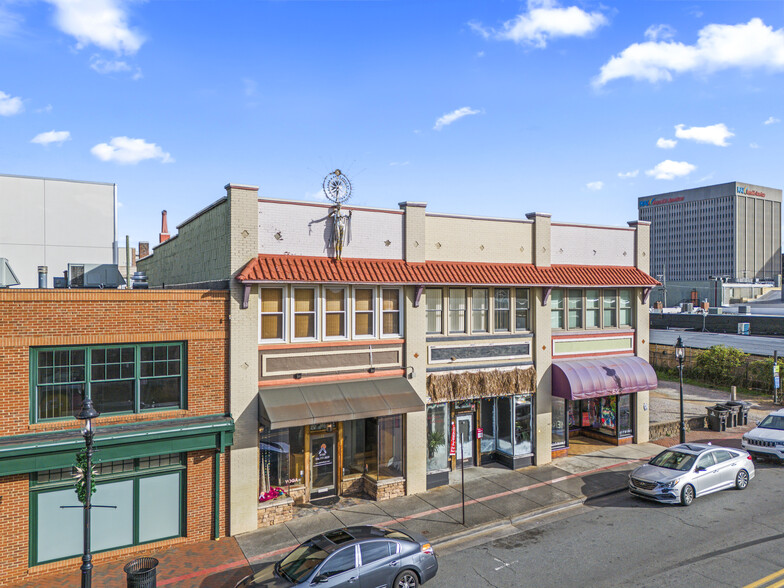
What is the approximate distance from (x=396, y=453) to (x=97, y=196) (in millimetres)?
24381

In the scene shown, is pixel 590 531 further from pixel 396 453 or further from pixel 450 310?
pixel 450 310

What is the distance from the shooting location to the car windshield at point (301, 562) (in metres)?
11.1

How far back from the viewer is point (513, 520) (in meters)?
16.3

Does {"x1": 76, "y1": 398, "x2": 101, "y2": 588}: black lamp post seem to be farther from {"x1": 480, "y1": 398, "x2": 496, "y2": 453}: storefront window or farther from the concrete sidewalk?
{"x1": 480, "y1": 398, "x2": 496, "y2": 453}: storefront window

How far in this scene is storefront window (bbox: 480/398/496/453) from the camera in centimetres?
2162

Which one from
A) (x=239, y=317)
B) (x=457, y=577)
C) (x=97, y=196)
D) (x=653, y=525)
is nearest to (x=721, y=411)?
(x=653, y=525)

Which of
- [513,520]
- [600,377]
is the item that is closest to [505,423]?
[600,377]

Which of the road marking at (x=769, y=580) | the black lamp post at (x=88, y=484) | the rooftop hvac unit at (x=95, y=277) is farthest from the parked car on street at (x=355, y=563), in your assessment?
the rooftop hvac unit at (x=95, y=277)

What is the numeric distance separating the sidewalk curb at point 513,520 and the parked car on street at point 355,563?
2723mm

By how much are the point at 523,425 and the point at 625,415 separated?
623cm

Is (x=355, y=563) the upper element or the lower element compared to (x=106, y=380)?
lower

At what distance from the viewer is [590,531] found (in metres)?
15.4

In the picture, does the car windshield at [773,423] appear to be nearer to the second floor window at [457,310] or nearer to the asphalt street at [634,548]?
the asphalt street at [634,548]

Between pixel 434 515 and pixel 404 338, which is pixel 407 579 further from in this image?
pixel 404 338
